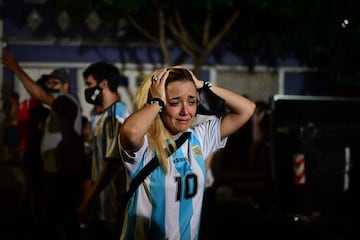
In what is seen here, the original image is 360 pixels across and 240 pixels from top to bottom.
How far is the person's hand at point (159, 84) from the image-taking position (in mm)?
3113

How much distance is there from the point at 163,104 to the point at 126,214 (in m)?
0.69

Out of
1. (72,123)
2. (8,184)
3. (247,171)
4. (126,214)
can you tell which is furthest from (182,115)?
(247,171)

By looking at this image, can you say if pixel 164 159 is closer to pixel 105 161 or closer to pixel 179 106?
pixel 179 106

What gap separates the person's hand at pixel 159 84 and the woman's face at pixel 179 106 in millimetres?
64

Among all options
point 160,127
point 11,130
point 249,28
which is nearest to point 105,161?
point 160,127

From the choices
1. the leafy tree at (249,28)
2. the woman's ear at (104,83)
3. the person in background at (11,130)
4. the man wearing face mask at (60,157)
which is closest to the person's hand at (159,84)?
the woman's ear at (104,83)

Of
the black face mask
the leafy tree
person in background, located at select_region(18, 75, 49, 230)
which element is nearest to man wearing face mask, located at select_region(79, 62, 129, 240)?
the black face mask

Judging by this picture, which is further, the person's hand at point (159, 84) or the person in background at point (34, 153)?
the person in background at point (34, 153)

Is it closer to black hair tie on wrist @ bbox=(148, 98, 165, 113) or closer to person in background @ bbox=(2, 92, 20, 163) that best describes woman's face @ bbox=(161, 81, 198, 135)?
black hair tie on wrist @ bbox=(148, 98, 165, 113)

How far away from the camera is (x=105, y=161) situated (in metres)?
4.33

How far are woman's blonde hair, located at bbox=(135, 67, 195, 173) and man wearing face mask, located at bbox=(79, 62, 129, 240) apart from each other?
3.59 feet

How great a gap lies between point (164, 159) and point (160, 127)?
0.67 ft

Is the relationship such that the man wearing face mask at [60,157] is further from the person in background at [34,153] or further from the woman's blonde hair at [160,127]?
the woman's blonde hair at [160,127]

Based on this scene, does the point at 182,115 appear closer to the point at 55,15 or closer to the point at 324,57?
the point at 55,15
